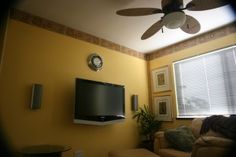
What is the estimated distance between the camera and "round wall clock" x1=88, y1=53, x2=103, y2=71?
2.82 metres

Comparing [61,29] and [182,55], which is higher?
[61,29]

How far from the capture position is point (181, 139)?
7.80 ft

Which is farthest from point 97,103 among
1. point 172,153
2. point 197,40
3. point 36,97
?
point 197,40

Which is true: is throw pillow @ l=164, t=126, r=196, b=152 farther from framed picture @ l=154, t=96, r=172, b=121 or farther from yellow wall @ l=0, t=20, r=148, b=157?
yellow wall @ l=0, t=20, r=148, b=157

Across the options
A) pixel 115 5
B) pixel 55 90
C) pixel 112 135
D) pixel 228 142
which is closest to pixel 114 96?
pixel 112 135

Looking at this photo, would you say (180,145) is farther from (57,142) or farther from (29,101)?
(29,101)

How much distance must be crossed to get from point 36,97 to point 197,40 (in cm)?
284

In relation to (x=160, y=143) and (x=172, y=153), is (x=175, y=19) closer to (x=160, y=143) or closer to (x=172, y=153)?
(x=172, y=153)

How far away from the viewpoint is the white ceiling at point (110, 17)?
7.08 ft

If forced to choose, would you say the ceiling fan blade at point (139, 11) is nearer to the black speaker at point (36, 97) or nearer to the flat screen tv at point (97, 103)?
the flat screen tv at point (97, 103)

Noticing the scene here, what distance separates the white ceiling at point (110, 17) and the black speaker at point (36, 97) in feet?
3.42

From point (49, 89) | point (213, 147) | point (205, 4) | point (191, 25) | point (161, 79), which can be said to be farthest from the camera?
point (161, 79)

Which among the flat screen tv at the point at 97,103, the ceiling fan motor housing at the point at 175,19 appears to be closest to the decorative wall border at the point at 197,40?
the flat screen tv at the point at 97,103

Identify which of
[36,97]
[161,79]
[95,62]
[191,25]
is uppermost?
[191,25]
